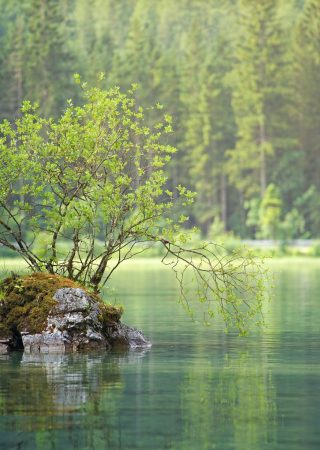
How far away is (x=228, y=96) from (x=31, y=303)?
331ft

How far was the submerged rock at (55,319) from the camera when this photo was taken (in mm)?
22656

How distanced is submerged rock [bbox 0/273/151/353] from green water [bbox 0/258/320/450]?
0.78 meters

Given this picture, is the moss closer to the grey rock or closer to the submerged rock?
the submerged rock

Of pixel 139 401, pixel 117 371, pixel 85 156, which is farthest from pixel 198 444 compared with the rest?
pixel 85 156

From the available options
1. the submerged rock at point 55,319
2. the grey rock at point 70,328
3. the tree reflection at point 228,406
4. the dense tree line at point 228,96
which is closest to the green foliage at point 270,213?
the dense tree line at point 228,96

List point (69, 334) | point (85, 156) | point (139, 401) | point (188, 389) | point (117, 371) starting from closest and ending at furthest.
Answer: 1. point (139, 401)
2. point (188, 389)
3. point (117, 371)
4. point (69, 334)
5. point (85, 156)

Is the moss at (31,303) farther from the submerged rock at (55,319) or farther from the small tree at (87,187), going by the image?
the small tree at (87,187)

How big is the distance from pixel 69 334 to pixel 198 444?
30.6ft

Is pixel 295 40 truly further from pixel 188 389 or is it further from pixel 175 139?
Answer: pixel 188 389

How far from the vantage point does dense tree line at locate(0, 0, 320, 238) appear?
11244cm

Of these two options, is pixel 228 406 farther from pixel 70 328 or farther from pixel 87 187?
pixel 87 187

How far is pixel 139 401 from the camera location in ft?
54.6

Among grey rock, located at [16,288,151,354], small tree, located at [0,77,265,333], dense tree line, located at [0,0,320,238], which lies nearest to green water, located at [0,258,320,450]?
grey rock, located at [16,288,151,354]

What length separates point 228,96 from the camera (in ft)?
403
